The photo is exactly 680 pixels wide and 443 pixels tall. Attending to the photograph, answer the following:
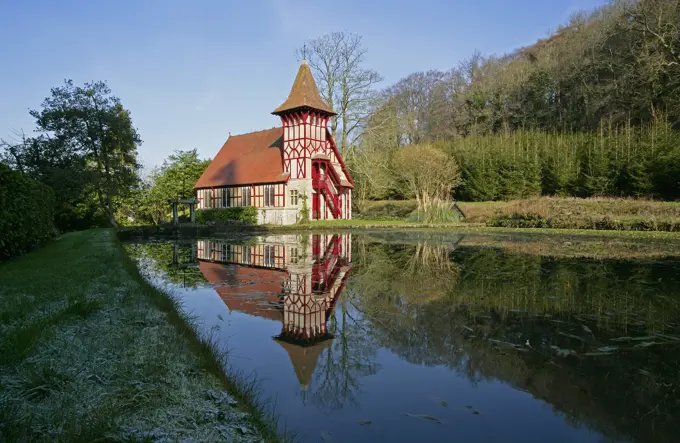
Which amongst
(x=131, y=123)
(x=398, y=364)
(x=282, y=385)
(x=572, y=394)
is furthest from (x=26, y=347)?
(x=131, y=123)

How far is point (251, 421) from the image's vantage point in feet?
8.15

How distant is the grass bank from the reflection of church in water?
90 cm

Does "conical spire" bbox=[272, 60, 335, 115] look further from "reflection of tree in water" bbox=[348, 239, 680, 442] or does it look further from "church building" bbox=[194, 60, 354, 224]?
"reflection of tree in water" bbox=[348, 239, 680, 442]

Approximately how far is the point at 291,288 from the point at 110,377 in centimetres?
399

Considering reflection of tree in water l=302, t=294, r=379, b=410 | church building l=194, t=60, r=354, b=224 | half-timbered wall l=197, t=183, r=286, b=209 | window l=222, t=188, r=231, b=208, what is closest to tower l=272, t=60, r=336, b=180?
church building l=194, t=60, r=354, b=224

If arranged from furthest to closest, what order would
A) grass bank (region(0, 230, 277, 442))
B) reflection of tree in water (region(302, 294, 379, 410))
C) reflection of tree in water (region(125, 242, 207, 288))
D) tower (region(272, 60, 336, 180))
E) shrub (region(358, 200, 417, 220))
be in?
shrub (region(358, 200, 417, 220))
tower (region(272, 60, 336, 180))
reflection of tree in water (region(125, 242, 207, 288))
reflection of tree in water (region(302, 294, 379, 410))
grass bank (region(0, 230, 277, 442))

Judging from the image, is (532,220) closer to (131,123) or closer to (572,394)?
(572,394)

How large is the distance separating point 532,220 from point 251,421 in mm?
20699

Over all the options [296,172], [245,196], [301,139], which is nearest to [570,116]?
[301,139]

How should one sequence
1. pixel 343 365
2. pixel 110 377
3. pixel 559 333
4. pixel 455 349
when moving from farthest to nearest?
pixel 559 333 → pixel 455 349 → pixel 343 365 → pixel 110 377

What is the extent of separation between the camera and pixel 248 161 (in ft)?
101

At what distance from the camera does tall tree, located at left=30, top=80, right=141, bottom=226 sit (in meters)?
24.8

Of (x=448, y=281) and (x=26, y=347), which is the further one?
(x=448, y=281)

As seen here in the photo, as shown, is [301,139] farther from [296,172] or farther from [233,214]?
[233,214]
